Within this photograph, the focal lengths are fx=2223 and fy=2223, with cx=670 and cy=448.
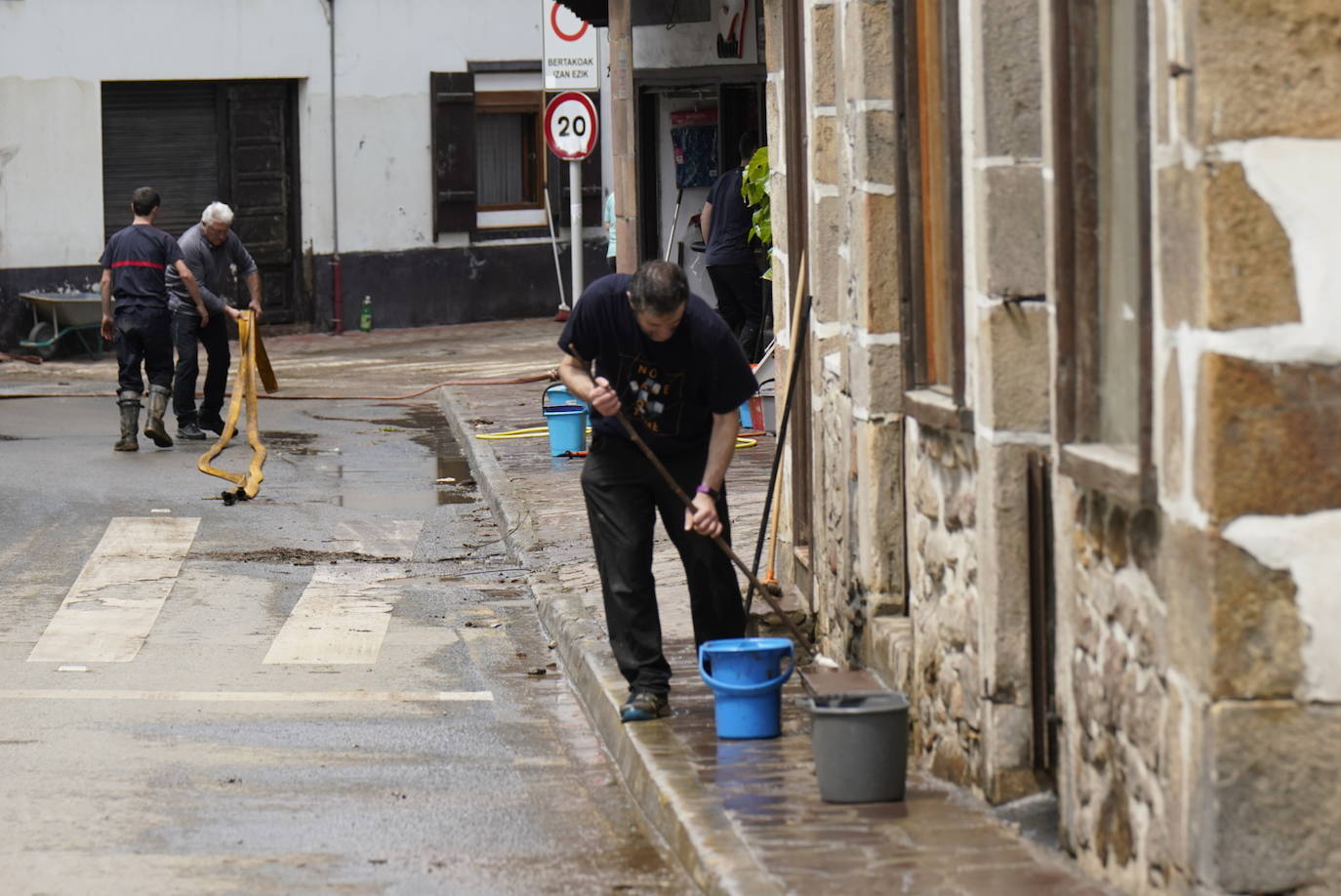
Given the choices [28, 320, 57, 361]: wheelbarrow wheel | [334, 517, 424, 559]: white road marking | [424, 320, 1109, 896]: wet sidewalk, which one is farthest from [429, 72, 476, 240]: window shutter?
[424, 320, 1109, 896]: wet sidewalk

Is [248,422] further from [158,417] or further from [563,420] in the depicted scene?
[563,420]

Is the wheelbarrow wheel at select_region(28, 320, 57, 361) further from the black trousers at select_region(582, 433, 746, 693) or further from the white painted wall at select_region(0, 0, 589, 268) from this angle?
the black trousers at select_region(582, 433, 746, 693)

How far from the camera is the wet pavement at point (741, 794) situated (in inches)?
225

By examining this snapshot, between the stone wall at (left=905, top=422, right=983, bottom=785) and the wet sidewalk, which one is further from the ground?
the stone wall at (left=905, top=422, right=983, bottom=785)

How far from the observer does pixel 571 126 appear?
19.4 m

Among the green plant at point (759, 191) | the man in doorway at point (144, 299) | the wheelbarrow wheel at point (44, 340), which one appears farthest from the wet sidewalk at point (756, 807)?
the wheelbarrow wheel at point (44, 340)

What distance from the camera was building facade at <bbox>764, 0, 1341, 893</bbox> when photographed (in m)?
4.46

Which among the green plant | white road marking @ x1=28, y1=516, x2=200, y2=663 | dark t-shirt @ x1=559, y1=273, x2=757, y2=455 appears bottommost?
white road marking @ x1=28, y1=516, x2=200, y2=663

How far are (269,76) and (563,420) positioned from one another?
1164 cm


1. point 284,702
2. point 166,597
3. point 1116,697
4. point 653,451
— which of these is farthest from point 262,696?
point 1116,697

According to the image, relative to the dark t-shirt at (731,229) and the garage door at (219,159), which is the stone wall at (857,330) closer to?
the dark t-shirt at (731,229)

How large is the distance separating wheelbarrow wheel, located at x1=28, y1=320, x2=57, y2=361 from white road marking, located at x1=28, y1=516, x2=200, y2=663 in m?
10.6

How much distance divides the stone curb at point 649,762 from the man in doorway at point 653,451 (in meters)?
0.30

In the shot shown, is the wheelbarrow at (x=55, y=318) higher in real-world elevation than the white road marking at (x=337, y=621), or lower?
higher
